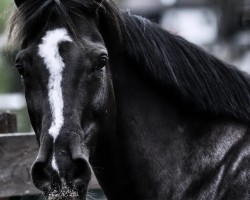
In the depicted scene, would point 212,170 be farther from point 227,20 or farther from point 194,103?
point 227,20

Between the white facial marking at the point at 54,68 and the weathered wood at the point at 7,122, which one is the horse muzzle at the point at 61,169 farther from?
the weathered wood at the point at 7,122

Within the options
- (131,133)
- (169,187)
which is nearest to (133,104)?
(131,133)

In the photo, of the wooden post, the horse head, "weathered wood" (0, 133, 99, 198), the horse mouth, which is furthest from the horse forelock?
the wooden post

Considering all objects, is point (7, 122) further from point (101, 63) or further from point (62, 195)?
point (62, 195)

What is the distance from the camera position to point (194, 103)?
5195 mm

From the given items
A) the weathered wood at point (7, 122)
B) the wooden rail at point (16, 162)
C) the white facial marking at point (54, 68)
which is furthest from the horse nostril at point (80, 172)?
the weathered wood at point (7, 122)

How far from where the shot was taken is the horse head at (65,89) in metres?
4.66

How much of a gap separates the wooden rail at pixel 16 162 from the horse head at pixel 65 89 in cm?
150

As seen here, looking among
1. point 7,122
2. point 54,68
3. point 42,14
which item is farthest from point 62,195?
point 7,122

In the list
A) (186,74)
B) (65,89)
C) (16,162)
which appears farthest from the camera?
(16,162)

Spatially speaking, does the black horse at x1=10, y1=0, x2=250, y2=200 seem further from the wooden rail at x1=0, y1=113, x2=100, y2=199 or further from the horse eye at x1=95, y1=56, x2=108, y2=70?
the wooden rail at x1=0, y1=113, x2=100, y2=199

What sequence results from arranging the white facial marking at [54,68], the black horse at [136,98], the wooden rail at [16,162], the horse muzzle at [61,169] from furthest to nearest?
the wooden rail at [16,162] → the black horse at [136,98] → the white facial marking at [54,68] → the horse muzzle at [61,169]

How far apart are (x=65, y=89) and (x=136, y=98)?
0.60 m

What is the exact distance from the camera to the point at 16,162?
6.49 metres
